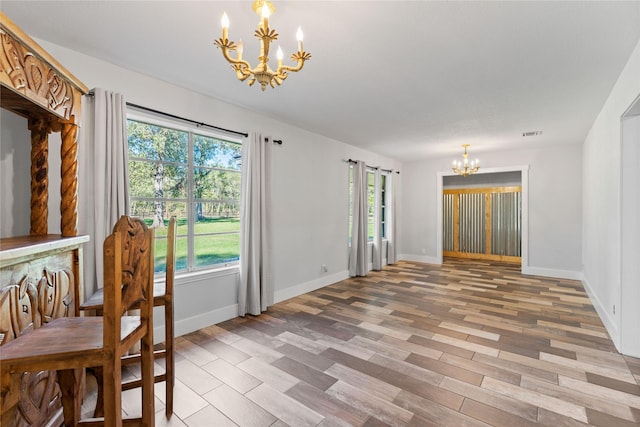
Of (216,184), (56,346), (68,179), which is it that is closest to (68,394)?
(56,346)

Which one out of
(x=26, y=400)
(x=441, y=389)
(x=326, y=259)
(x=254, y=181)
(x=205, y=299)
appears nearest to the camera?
(x=26, y=400)

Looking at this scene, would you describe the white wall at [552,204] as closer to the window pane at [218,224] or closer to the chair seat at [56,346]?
the window pane at [218,224]

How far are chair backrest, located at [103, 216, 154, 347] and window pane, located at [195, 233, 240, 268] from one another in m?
2.12

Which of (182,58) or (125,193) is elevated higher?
(182,58)

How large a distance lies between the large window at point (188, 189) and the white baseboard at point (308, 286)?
91 centimetres

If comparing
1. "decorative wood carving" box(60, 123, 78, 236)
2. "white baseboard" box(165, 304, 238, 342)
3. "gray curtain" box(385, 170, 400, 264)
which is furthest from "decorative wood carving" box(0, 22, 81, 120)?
"gray curtain" box(385, 170, 400, 264)

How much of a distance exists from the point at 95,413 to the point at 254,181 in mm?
2579

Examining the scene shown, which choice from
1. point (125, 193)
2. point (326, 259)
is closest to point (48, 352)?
point (125, 193)

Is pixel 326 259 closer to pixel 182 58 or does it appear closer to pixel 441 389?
pixel 441 389

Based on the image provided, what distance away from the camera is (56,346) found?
106 centimetres

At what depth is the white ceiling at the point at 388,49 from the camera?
193 cm

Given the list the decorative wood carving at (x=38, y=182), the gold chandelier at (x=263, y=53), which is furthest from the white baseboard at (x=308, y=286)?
the gold chandelier at (x=263, y=53)

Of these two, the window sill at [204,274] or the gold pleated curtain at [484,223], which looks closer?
the window sill at [204,274]

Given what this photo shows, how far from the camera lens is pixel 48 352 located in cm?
101
